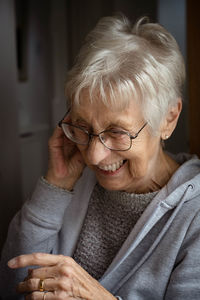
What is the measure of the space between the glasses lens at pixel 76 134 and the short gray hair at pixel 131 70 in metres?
0.10

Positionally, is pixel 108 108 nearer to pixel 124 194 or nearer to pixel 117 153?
pixel 117 153

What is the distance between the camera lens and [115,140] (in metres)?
1.20

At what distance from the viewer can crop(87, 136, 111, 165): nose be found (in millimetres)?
1203

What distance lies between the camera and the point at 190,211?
1.20 m

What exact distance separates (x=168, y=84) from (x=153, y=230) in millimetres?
457

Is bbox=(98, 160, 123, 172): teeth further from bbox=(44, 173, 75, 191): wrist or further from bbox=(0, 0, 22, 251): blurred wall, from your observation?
bbox=(0, 0, 22, 251): blurred wall

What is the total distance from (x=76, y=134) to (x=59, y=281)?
1.47 feet

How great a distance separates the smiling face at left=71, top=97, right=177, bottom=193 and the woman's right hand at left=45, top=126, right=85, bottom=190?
0.19m

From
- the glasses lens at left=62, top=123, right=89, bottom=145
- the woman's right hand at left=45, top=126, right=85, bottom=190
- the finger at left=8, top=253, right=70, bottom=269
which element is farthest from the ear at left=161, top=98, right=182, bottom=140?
the finger at left=8, top=253, right=70, bottom=269

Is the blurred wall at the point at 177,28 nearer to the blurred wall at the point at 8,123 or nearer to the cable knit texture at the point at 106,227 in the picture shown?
the blurred wall at the point at 8,123

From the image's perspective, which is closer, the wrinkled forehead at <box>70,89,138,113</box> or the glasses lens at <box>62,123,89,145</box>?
the wrinkled forehead at <box>70,89,138,113</box>

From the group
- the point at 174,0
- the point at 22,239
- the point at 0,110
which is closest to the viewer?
the point at 22,239

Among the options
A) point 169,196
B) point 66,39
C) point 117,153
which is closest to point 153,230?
point 169,196

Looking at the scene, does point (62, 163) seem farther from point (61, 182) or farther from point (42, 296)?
point (42, 296)
